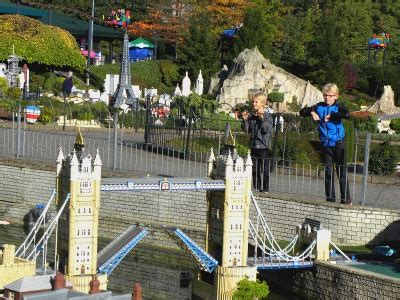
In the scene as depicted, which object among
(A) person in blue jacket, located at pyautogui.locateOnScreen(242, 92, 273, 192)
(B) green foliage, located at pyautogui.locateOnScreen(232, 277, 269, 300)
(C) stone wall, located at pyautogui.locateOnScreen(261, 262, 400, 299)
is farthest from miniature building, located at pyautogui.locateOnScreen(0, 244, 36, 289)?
(A) person in blue jacket, located at pyautogui.locateOnScreen(242, 92, 273, 192)

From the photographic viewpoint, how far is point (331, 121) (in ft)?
86.8

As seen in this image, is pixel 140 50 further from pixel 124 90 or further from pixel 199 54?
pixel 124 90

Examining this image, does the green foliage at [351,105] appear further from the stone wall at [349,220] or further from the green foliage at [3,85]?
the stone wall at [349,220]

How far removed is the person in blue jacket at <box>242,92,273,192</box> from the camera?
1046 inches

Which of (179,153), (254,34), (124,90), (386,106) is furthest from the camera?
(254,34)

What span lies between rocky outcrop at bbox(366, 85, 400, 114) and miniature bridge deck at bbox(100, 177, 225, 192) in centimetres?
3066

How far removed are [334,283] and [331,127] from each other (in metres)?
3.59

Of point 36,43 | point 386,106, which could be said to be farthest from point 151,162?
point 36,43

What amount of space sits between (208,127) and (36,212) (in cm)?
822

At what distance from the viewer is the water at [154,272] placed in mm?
25891

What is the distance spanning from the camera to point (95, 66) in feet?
216

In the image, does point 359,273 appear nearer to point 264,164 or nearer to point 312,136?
point 264,164

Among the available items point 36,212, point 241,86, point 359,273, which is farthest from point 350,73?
point 359,273

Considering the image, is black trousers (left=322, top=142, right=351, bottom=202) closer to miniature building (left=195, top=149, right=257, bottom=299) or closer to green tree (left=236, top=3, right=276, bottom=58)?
miniature building (left=195, top=149, right=257, bottom=299)
